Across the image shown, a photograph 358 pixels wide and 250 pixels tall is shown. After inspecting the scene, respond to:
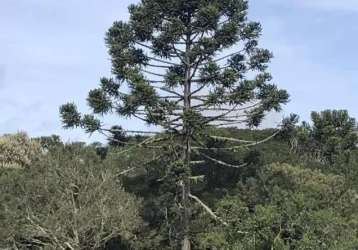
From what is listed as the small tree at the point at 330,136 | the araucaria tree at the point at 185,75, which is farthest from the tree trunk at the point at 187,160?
the small tree at the point at 330,136

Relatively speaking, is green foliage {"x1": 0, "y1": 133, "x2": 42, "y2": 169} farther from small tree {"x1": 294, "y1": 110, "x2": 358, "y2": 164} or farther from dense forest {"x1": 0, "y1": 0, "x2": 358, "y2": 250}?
small tree {"x1": 294, "y1": 110, "x2": 358, "y2": 164}

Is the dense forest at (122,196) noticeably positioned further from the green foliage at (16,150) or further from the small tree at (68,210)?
the green foliage at (16,150)

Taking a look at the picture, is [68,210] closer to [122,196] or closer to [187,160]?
[122,196]

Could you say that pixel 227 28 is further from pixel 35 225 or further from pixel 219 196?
pixel 35 225

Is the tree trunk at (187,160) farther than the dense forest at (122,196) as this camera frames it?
No

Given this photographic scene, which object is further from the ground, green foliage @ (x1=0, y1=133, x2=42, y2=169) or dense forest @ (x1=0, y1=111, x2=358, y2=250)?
green foliage @ (x1=0, y1=133, x2=42, y2=169)

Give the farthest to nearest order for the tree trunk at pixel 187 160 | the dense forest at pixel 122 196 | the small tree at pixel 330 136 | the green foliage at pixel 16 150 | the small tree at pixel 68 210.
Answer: the small tree at pixel 330 136 → the green foliage at pixel 16 150 → the small tree at pixel 68 210 → the dense forest at pixel 122 196 → the tree trunk at pixel 187 160

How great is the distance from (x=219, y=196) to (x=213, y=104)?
642cm

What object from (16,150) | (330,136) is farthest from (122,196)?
(330,136)

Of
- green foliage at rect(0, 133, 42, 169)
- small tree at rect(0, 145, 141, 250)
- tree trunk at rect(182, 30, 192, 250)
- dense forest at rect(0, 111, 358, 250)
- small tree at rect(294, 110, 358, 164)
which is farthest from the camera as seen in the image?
small tree at rect(294, 110, 358, 164)

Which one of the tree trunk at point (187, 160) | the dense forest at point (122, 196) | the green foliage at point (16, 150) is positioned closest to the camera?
the tree trunk at point (187, 160)

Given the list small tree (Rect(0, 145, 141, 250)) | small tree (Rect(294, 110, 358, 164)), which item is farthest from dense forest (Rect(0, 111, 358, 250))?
small tree (Rect(294, 110, 358, 164))

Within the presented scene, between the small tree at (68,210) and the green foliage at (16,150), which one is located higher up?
the green foliage at (16,150)

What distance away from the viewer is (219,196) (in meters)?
35.4
